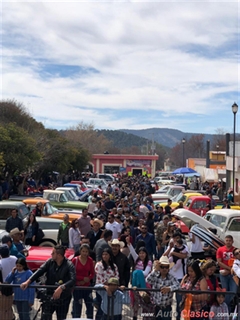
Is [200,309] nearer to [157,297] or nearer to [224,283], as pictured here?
[157,297]

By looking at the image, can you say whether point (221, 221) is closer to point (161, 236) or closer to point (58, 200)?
point (161, 236)

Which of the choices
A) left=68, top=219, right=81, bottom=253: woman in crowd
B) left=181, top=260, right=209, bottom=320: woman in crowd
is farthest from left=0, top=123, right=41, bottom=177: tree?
left=181, top=260, right=209, bottom=320: woman in crowd

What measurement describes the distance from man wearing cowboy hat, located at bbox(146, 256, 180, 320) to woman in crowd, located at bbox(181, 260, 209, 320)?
0.26 m

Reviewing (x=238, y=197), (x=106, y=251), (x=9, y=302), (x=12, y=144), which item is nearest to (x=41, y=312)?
(x=9, y=302)

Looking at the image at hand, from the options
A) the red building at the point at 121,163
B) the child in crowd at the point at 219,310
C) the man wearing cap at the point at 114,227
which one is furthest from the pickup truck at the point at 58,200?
the red building at the point at 121,163

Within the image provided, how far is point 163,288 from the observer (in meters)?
6.62

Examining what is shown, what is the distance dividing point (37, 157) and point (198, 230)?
61.5ft

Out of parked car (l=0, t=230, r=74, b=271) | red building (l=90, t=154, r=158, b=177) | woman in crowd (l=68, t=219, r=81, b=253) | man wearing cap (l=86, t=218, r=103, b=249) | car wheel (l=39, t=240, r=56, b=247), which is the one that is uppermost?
red building (l=90, t=154, r=158, b=177)

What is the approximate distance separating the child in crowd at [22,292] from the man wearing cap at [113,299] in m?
1.10

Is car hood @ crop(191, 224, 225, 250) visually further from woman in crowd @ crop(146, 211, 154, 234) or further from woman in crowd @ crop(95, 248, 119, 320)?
woman in crowd @ crop(95, 248, 119, 320)

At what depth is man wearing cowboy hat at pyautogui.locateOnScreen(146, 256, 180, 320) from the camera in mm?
6723

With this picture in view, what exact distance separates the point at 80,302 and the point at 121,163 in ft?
221

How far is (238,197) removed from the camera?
30.4 metres

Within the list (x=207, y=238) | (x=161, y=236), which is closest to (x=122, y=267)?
(x=207, y=238)
